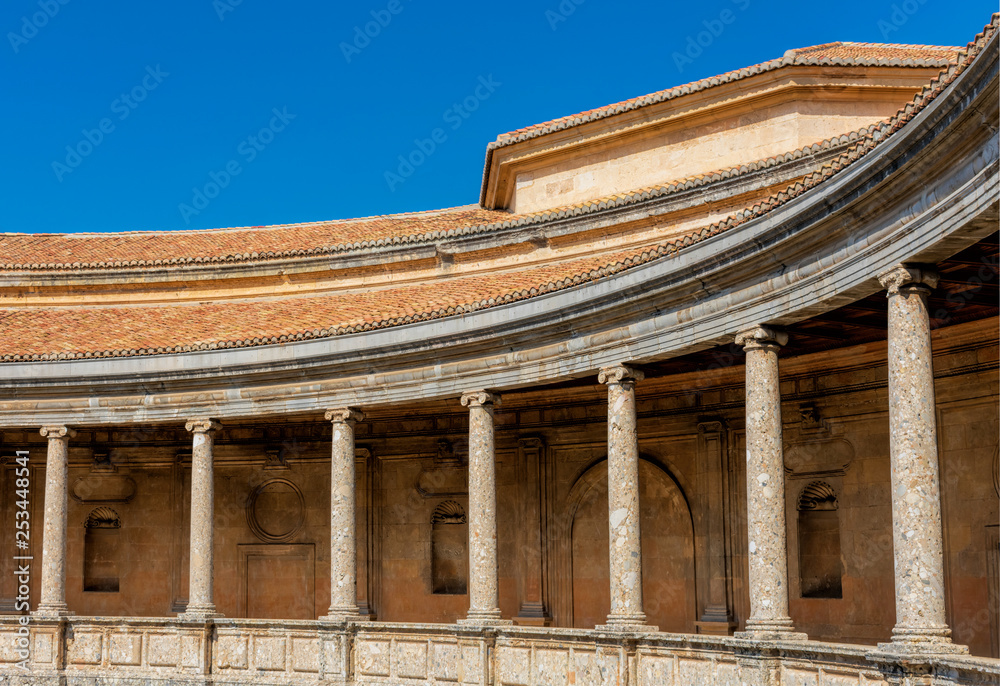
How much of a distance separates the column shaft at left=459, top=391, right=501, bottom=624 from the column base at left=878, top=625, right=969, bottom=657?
9.54 metres

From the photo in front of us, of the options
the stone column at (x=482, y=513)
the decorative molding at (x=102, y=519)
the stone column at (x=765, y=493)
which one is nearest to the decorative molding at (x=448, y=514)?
the stone column at (x=482, y=513)

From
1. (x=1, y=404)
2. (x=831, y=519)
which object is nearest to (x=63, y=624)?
(x=1, y=404)

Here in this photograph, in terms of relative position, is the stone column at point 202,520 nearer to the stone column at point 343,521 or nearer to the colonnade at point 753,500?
the colonnade at point 753,500

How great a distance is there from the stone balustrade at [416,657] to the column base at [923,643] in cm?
15

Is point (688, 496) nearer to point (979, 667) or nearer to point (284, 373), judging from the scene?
point (284, 373)

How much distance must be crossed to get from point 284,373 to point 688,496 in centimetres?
944

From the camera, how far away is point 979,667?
13.3 metres

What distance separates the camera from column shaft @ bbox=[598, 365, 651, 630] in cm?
2098

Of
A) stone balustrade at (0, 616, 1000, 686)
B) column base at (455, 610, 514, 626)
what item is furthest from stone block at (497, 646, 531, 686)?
column base at (455, 610, 514, 626)

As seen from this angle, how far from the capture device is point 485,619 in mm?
22984

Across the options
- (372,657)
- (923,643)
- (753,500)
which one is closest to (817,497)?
(753,500)

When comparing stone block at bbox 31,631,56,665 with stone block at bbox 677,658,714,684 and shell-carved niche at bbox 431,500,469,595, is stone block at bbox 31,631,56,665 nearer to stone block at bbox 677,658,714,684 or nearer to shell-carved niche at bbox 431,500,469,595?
shell-carved niche at bbox 431,500,469,595

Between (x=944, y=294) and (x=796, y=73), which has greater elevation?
(x=796, y=73)

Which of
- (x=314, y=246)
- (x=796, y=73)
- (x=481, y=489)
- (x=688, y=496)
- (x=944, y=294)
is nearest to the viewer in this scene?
(x=944, y=294)
